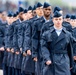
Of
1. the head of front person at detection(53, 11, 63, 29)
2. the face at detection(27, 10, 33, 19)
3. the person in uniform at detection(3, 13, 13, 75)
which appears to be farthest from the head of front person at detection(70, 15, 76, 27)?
the person in uniform at detection(3, 13, 13, 75)

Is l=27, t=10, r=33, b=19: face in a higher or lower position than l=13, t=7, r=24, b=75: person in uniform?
higher

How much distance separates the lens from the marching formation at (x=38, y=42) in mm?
9484

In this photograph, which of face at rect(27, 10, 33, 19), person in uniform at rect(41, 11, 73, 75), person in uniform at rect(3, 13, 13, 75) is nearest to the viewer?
person in uniform at rect(41, 11, 73, 75)

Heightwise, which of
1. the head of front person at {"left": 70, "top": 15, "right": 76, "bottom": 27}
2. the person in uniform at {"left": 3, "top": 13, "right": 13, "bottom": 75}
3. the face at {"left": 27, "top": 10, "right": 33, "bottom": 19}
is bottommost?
the person in uniform at {"left": 3, "top": 13, "right": 13, "bottom": 75}

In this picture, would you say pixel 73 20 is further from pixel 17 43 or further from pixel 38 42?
pixel 17 43

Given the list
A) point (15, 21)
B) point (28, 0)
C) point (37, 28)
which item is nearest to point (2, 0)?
point (28, 0)

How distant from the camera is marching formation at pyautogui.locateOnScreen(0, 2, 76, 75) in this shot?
9.48 metres

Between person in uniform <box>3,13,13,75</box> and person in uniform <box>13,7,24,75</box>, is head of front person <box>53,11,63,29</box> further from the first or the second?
person in uniform <box>3,13,13,75</box>

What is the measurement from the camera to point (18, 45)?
41.3ft

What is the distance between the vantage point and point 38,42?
1095 cm

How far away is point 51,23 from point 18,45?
2572mm

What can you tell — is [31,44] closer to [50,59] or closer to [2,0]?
[50,59]

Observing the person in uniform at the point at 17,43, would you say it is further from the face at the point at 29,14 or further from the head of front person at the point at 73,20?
the head of front person at the point at 73,20

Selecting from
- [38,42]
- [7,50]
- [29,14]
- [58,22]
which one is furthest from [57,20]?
[7,50]
